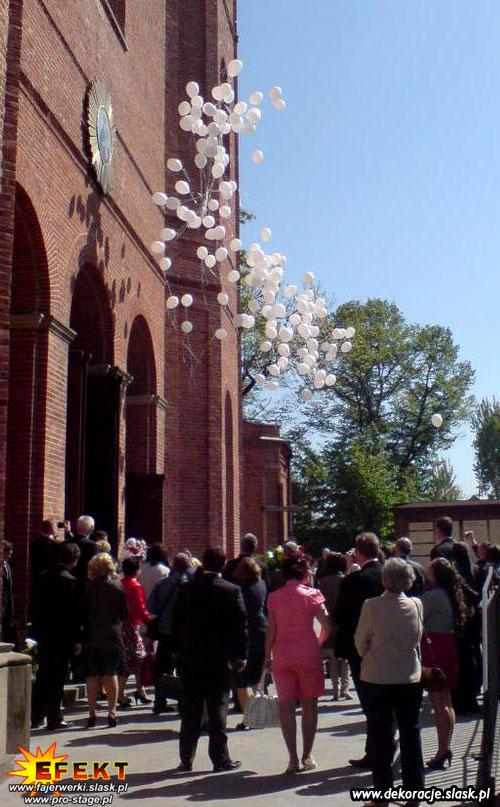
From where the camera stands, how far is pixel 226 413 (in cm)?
2441

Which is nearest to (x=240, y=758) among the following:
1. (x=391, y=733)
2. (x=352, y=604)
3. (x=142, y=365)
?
(x=352, y=604)

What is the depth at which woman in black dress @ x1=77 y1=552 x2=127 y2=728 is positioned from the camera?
9477 mm

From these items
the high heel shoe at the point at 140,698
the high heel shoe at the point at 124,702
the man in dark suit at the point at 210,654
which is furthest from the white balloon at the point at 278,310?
the man in dark suit at the point at 210,654

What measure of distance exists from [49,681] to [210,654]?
8.45ft

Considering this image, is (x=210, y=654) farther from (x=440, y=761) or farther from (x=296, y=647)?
(x=440, y=761)

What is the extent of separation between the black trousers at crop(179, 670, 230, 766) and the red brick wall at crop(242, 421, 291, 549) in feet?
82.6

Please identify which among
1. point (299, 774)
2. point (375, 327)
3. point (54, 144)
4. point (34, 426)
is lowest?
point (299, 774)

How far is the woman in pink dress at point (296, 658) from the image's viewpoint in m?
7.43

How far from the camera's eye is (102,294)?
14.7 m

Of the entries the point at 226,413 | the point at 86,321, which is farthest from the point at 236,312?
the point at 86,321

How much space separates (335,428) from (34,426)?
138ft

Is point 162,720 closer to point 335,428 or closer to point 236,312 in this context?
point 236,312

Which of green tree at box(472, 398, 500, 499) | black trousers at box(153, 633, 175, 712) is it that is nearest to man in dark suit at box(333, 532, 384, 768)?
black trousers at box(153, 633, 175, 712)

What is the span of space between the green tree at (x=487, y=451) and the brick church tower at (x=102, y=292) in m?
55.2
